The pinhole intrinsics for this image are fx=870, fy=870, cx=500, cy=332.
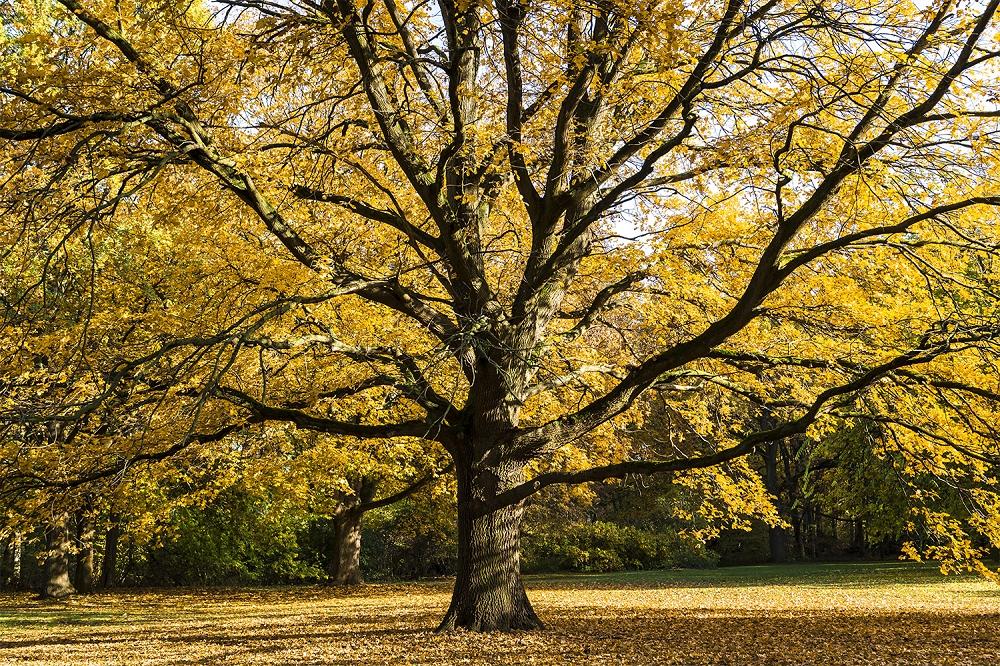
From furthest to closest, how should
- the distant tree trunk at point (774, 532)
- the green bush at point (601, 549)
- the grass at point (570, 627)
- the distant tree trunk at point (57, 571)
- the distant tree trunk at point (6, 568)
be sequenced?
the distant tree trunk at point (774, 532) < the green bush at point (601, 549) < the distant tree trunk at point (6, 568) < the distant tree trunk at point (57, 571) < the grass at point (570, 627)

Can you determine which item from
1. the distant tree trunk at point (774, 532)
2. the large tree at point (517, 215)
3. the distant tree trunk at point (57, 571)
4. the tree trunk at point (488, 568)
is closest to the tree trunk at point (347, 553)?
the distant tree trunk at point (57, 571)

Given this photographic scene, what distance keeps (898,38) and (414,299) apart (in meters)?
5.56

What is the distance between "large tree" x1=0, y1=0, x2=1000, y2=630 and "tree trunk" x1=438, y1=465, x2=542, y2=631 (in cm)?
4

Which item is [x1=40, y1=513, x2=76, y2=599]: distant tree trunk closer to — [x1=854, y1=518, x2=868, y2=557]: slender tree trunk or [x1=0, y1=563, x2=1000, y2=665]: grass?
[x1=0, y1=563, x2=1000, y2=665]: grass

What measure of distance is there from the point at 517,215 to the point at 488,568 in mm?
5184

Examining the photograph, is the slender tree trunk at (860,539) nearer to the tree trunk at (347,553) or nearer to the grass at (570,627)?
the grass at (570,627)

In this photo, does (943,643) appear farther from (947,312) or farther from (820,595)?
(820,595)

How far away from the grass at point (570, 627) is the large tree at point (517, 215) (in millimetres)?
1271

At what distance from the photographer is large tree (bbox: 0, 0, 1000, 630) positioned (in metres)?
7.42

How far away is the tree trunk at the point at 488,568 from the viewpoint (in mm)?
10266

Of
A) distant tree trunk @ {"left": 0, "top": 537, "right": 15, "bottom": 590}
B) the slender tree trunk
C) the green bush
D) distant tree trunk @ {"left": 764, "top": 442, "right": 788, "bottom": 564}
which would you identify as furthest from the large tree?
the slender tree trunk

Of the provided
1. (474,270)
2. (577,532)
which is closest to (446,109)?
(474,270)

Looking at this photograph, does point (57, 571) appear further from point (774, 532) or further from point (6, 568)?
point (774, 532)

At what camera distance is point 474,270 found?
33.6ft
